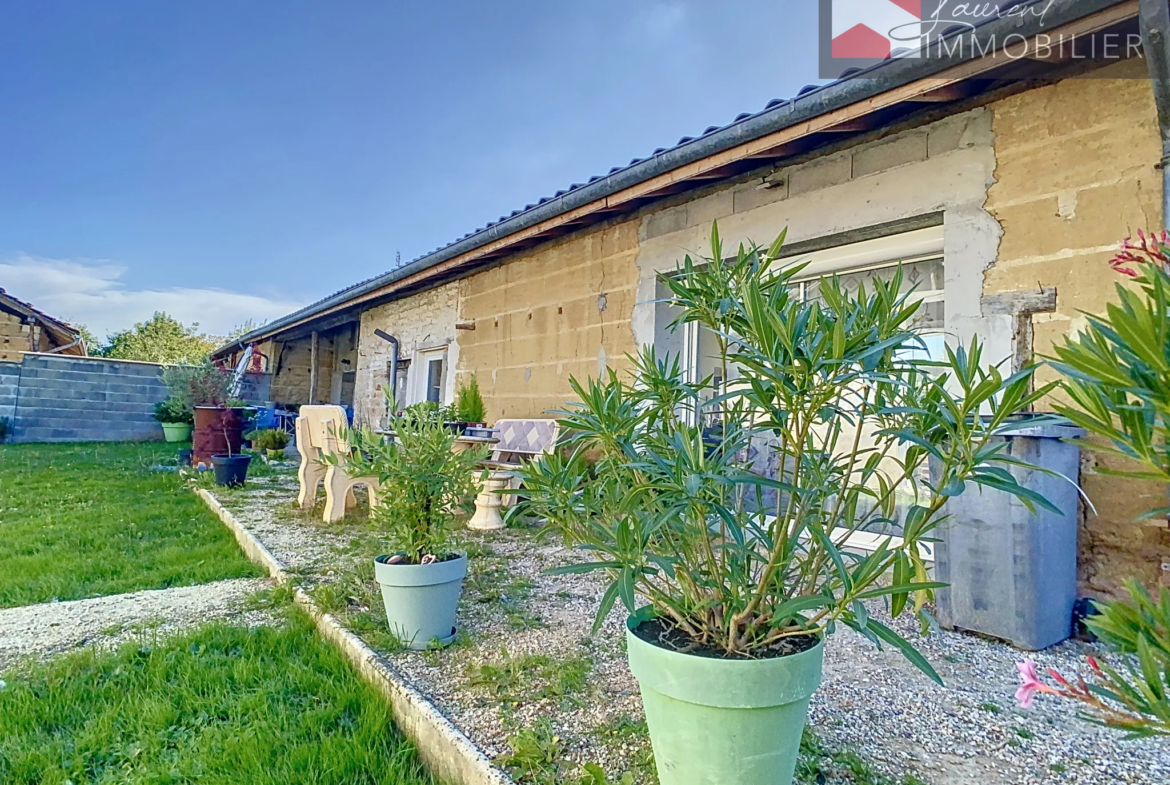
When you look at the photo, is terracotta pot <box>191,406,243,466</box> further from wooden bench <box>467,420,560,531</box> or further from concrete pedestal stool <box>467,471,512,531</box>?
concrete pedestal stool <box>467,471,512,531</box>

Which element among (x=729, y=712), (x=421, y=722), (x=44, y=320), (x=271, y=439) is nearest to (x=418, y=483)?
(x=421, y=722)

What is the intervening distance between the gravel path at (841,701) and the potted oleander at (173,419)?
1012cm

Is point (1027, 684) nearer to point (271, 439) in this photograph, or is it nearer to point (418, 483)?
point (418, 483)

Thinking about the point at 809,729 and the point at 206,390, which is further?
the point at 206,390

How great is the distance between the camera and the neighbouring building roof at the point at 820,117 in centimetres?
238

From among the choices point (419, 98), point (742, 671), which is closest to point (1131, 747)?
point (742, 671)

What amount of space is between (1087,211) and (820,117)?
1324 mm

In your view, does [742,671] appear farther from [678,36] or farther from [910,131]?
[678,36]

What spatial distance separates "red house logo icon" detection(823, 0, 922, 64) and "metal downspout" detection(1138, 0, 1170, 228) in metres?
1.12

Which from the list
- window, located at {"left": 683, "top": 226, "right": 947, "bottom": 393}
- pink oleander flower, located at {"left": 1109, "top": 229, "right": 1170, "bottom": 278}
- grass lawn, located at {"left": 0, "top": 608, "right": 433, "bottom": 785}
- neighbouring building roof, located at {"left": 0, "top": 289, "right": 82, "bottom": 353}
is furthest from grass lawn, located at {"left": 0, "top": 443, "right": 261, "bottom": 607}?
neighbouring building roof, located at {"left": 0, "top": 289, "right": 82, "bottom": 353}

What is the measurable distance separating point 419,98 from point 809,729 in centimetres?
1126

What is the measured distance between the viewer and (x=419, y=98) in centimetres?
1040

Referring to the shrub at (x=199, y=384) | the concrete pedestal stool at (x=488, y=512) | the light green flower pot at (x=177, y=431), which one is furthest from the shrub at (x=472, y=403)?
the light green flower pot at (x=177, y=431)

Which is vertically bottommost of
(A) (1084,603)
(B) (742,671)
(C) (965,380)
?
(A) (1084,603)
